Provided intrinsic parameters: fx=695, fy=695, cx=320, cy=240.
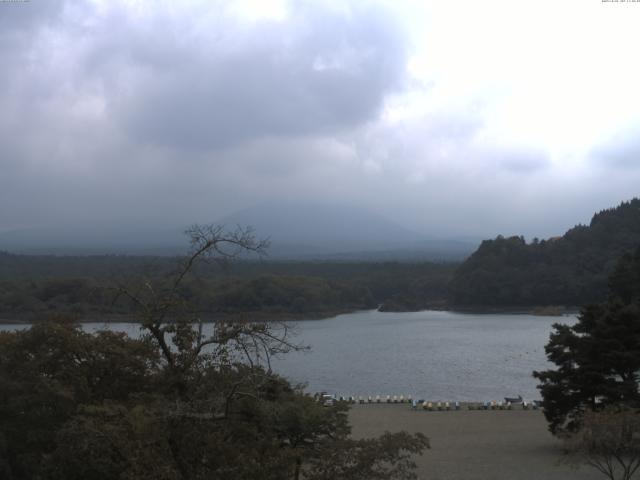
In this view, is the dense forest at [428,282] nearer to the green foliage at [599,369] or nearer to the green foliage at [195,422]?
the green foliage at [599,369]

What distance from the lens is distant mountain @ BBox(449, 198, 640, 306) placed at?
5116 centimetres

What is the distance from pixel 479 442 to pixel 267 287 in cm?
3458

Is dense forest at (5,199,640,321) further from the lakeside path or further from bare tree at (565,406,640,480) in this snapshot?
bare tree at (565,406,640,480)

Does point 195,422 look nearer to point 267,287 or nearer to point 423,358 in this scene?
point 423,358

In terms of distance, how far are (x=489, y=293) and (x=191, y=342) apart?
51.7 m

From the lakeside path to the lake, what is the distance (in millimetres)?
3380

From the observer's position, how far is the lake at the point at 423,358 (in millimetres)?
22297

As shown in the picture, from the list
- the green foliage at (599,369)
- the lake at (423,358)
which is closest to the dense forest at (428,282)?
the lake at (423,358)

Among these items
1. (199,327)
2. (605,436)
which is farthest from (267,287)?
(199,327)

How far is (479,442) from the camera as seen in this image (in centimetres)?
1318

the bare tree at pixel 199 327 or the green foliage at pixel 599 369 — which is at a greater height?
the bare tree at pixel 199 327

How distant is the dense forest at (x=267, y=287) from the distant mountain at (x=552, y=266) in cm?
495

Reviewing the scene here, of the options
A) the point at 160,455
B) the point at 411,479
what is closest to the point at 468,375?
the point at 411,479

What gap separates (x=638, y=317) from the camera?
11.7m
